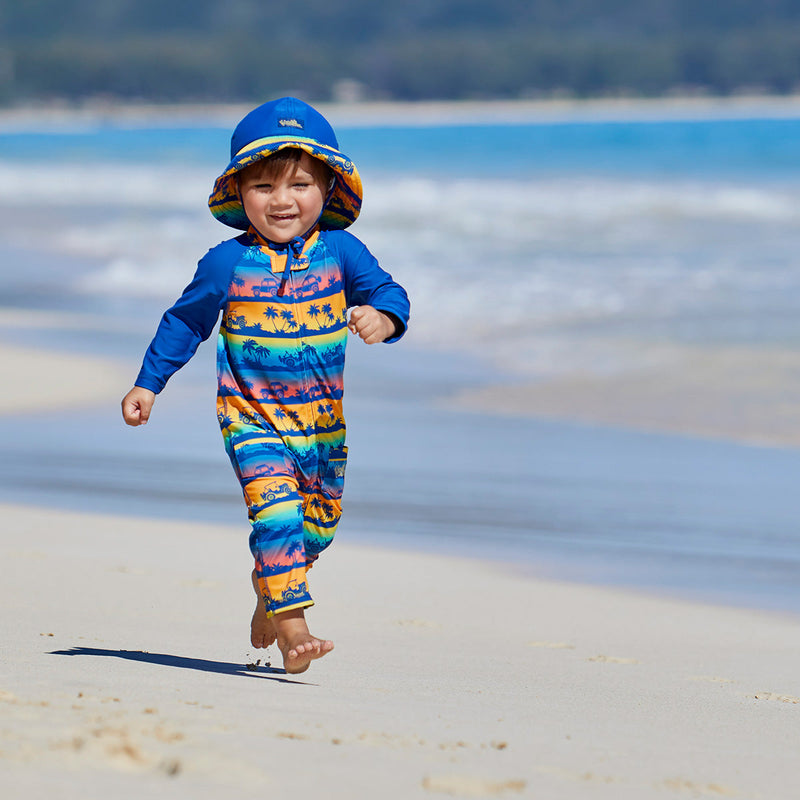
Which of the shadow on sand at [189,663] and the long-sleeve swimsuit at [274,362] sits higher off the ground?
the long-sleeve swimsuit at [274,362]

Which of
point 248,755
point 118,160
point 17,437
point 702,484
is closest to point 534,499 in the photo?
point 702,484

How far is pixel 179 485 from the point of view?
6.37m

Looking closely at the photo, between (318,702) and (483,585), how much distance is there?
6.19 feet

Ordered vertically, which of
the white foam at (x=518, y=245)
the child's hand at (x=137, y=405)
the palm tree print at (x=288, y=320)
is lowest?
the child's hand at (x=137, y=405)

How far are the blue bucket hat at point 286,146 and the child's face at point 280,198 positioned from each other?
0.04 metres

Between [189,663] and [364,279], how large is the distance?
1.00 meters

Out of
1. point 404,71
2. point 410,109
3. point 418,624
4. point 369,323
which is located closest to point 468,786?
point 369,323

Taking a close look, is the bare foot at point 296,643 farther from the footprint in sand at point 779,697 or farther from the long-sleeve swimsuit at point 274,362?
the footprint in sand at point 779,697

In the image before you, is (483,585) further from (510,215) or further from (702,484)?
(510,215)

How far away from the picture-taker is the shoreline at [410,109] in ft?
379

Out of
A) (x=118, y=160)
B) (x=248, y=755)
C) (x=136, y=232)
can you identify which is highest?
(x=118, y=160)

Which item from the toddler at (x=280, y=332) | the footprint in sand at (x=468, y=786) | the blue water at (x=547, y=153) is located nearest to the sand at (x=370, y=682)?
the footprint in sand at (x=468, y=786)

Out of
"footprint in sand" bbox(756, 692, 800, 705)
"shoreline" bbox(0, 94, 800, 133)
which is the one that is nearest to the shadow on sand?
"footprint in sand" bbox(756, 692, 800, 705)

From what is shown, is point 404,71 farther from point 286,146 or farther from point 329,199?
point 286,146
